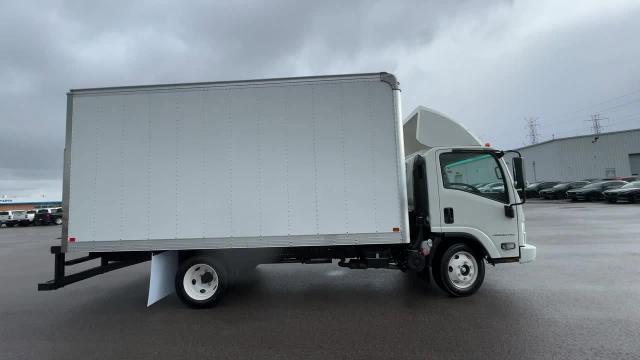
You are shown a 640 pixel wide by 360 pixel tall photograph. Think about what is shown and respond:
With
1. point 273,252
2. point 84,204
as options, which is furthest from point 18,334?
point 273,252

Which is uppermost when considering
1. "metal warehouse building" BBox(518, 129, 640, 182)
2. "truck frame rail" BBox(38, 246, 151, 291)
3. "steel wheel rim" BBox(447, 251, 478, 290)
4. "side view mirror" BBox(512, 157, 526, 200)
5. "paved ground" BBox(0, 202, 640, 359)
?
"metal warehouse building" BBox(518, 129, 640, 182)

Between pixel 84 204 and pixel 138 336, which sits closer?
pixel 138 336

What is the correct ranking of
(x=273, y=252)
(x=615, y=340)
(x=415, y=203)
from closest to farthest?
(x=615, y=340)
(x=273, y=252)
(x=415, y=203)

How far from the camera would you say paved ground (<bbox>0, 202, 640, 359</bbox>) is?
4.00 m

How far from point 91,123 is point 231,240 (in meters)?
2.79

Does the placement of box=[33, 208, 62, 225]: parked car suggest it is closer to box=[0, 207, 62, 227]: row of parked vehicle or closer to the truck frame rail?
box=[0, 207, 62, 227]: row of parked vehicle

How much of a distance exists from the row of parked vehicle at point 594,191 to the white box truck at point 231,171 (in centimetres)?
2240

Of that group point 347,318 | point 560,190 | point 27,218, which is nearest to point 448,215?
point 347,318

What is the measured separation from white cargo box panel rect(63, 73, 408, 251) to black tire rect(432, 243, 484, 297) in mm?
996

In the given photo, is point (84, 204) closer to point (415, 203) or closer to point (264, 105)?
point (264, 105)

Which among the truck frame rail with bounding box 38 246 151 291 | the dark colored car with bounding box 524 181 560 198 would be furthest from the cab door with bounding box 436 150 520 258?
the dark colored car with bounding box 524 181 560 198

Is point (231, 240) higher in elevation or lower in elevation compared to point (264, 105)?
lower

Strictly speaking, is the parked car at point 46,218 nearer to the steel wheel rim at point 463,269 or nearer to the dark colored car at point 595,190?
the steel wheel rim at point 463,269

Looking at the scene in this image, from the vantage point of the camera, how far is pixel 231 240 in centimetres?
516
